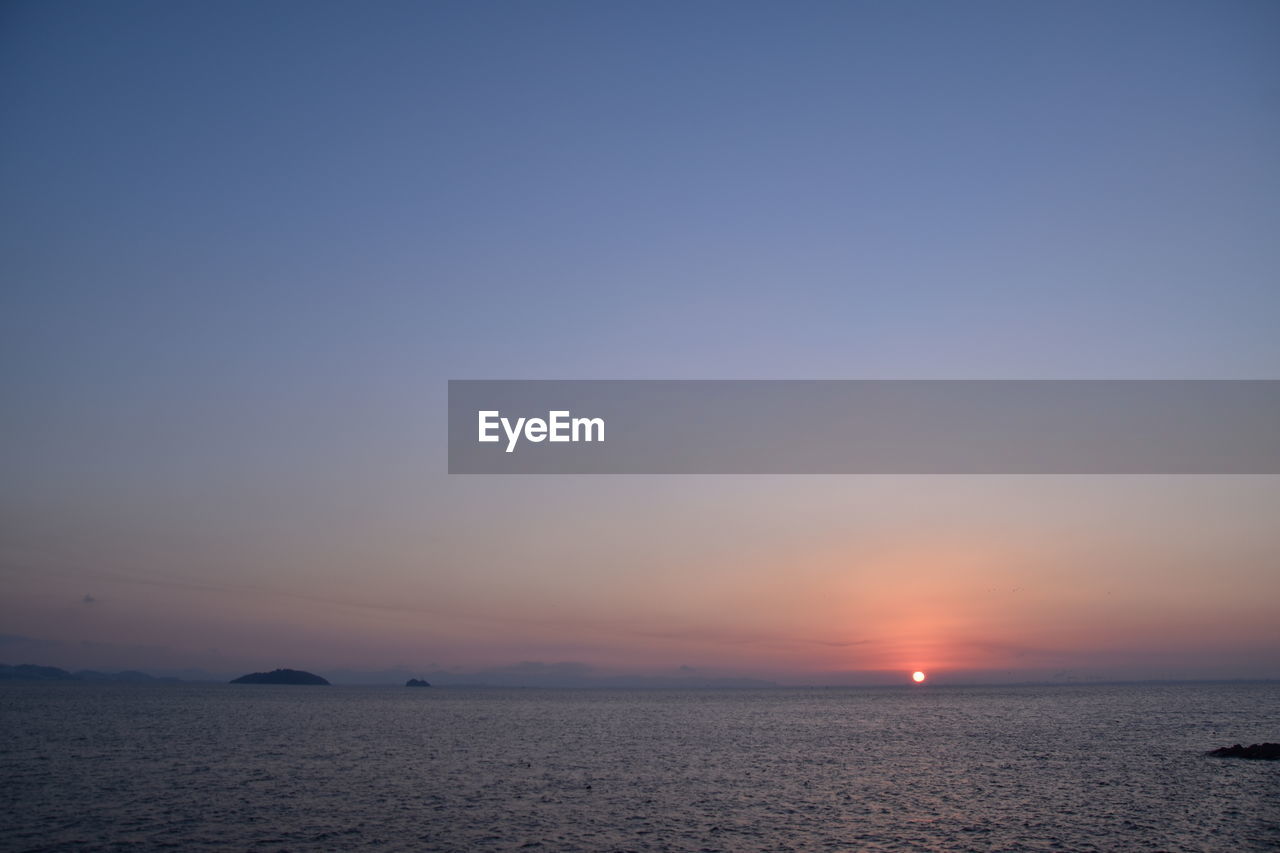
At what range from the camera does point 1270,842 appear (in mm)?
47938

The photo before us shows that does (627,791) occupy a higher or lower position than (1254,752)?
higher

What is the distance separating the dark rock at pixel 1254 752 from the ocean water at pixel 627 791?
2223 millimetres

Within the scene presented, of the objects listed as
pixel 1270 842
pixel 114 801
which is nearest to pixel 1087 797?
pixel 1270 842

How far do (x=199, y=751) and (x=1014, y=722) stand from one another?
13296 centimetres

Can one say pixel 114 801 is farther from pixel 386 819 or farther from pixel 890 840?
pixel 890 840

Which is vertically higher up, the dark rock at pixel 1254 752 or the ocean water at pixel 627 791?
the ocean water at pixel 627 791

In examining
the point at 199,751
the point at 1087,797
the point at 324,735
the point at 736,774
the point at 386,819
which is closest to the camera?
the point at 386,819

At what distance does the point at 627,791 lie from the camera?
6469 centimetres

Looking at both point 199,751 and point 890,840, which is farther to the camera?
point 199,751

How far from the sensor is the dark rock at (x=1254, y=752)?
82.9 meters

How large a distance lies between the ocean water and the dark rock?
222cm

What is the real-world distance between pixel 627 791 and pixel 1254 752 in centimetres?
6666

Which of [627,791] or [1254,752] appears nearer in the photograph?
[627,791]

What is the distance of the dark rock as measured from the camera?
82.9m
